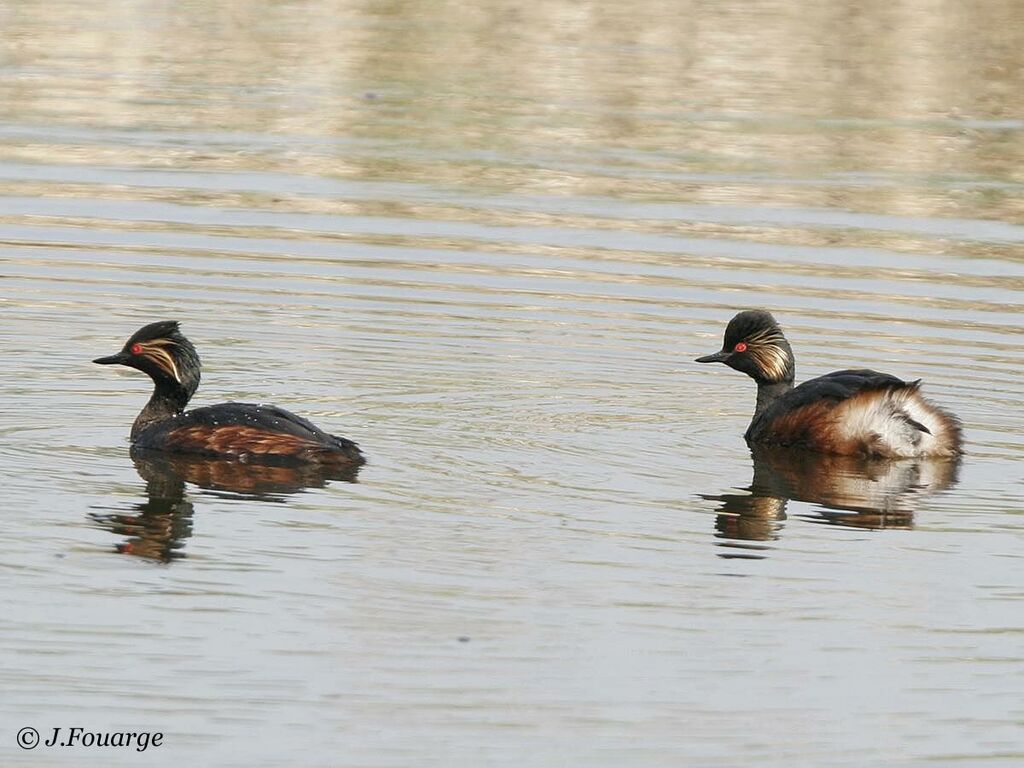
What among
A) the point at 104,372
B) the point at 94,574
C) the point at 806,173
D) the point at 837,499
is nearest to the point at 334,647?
the point at 94,574

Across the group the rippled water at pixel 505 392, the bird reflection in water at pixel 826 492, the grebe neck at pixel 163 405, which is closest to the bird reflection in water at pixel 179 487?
the rippled water at pixel 505 392

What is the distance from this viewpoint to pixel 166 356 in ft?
43.2

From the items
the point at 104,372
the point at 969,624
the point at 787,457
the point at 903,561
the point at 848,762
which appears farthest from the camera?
the point at 104,372

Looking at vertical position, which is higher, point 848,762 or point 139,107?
point 139,107

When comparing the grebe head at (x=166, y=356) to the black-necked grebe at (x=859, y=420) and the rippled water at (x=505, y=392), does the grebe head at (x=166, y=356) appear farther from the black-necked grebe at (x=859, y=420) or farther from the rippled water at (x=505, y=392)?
the black-necked grebe at (x=859, y=420)

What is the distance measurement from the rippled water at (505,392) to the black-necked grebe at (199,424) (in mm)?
174

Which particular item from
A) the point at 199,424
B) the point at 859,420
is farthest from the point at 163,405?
the point at 859,420

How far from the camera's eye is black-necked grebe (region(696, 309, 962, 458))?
13.1 metres

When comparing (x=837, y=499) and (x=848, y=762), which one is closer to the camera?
(x=848, y=762)

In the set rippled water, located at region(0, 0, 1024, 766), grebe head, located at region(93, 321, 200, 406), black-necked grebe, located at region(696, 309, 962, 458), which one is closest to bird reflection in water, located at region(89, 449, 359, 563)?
rippled water, located at region(0, 0, 1024, 766)

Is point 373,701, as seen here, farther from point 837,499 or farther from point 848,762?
point 837,499

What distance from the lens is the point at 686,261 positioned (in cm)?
1877

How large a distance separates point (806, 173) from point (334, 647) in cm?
1446

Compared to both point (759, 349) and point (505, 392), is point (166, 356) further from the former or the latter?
point (759, 349)
